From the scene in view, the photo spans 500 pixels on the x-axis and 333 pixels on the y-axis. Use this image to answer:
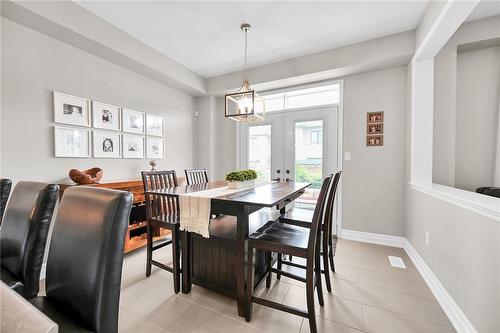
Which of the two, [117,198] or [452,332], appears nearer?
[117,198]

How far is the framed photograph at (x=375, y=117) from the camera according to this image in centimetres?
312

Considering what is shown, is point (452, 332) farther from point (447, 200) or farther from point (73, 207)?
point (73, 207)

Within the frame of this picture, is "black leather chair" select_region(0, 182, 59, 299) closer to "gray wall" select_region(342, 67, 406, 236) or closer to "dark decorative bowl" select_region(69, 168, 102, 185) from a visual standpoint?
"dark decorative bowl" select_region(69, 168, 102, 185)

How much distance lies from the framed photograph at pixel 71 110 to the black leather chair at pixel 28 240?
1.59 m

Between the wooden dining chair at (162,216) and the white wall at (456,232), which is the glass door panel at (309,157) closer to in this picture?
the white wall at (456,232)

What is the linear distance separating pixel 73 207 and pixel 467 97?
3.93 m

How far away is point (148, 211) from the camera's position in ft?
7.24

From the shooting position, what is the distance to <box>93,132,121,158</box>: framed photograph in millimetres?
2748

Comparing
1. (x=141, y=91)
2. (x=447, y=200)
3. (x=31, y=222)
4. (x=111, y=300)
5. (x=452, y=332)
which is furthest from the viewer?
(x=141, y=91)

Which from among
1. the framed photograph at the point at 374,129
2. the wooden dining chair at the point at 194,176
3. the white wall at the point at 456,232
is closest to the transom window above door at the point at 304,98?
the framed photograph at the point at 374,129

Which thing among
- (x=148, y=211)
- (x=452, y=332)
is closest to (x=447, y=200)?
(x=452, y=332)

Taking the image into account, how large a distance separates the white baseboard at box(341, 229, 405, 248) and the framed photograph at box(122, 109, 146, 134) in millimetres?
3516

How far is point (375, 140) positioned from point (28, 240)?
12.1 feet

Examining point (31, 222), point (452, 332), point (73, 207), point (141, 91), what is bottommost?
point (452, 332)
